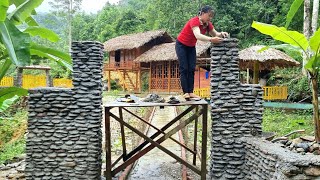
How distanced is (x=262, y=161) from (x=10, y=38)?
11.9 feet

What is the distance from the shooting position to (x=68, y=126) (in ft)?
17.6

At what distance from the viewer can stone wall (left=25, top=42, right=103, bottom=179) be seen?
5344mm

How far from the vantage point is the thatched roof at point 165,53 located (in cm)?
2008

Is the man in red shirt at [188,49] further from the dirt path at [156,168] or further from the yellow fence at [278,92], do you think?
the yellow fence at [278,92]

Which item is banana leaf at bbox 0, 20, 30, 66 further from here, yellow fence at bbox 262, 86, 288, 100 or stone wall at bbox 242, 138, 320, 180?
yellow fence at bbox 262, 86, 288, 100

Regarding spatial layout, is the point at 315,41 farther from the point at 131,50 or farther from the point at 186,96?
the point at 131,50

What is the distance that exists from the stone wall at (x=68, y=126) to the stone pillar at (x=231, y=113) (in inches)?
81.6

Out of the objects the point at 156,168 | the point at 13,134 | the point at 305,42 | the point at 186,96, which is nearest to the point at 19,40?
→ the point at 186,96

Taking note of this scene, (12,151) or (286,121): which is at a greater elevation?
(286,121)

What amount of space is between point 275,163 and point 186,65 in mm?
2149

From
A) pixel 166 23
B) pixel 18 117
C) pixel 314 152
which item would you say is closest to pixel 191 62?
pixel 314 152

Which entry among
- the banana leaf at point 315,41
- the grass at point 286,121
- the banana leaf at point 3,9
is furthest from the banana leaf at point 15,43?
the grass at point 286,121

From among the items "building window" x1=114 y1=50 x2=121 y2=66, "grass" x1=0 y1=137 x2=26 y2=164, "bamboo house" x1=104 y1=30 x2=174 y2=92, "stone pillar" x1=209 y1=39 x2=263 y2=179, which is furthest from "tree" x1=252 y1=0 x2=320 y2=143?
"building window" x1=114 y1=50 x2=121 y2=66

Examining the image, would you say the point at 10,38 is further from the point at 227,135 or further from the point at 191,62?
the point at 227,135
